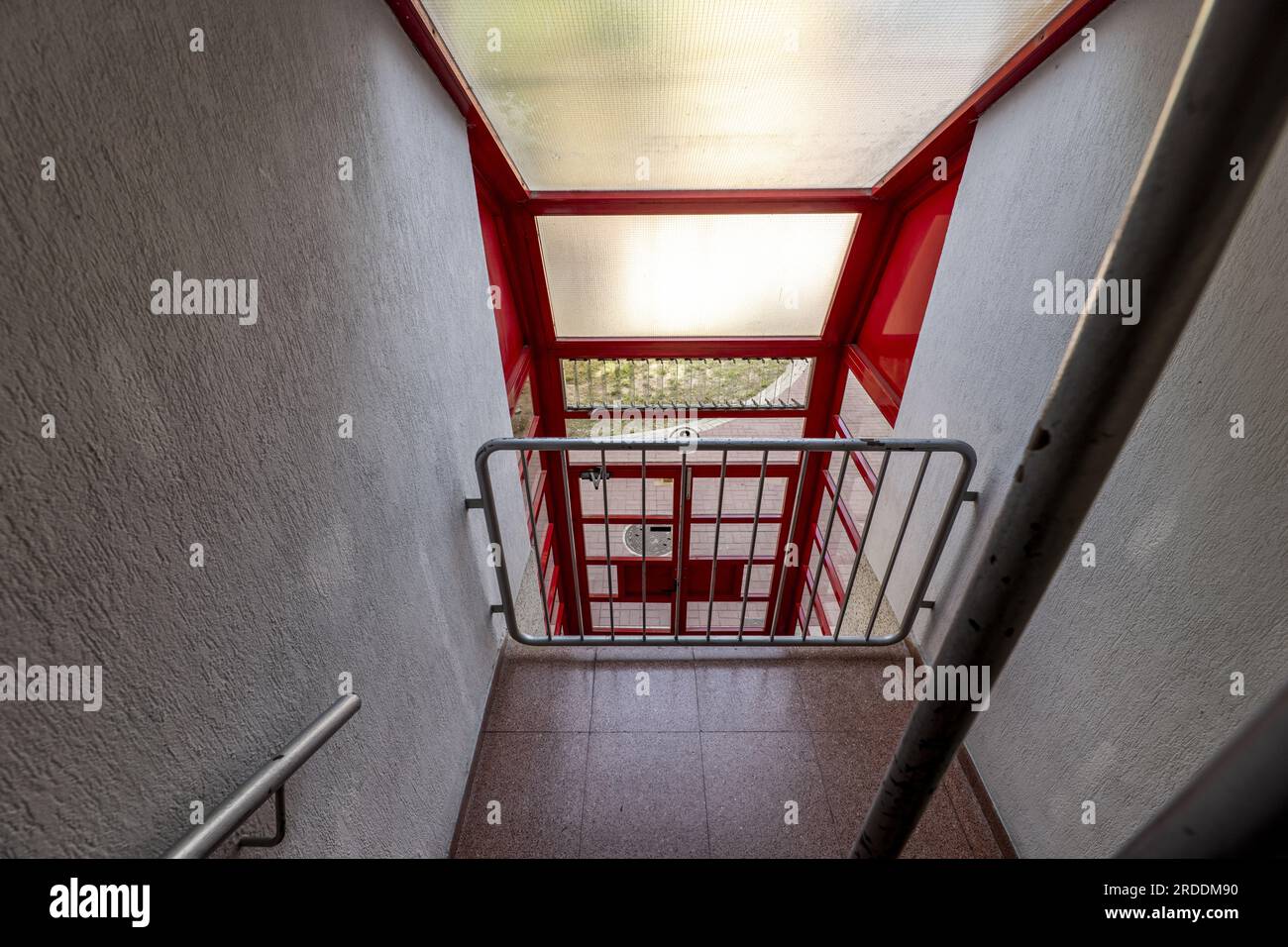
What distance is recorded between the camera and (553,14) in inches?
62.4

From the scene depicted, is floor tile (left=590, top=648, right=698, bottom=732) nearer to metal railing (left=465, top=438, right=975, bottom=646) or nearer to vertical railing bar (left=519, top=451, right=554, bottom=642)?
metal railing (left=465, top=438, right=975, bottom=646)

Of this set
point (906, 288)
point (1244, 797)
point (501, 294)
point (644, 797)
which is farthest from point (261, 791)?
point (906, 288)

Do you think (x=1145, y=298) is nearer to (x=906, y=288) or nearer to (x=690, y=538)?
(x=906, y=288)

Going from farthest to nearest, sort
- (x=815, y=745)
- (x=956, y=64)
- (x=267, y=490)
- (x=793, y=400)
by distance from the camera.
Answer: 1. (x=793, y=400)
2. (x=815, y=745)
3. (x=956, y=64)
4. (x=267, y=490)

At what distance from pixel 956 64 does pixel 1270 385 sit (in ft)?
4.79

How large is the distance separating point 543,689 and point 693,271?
96.9 inches

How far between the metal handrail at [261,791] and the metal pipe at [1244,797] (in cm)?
101

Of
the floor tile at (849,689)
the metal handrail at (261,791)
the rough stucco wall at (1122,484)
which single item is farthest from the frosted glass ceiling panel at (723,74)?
the floor tile at (849,689)

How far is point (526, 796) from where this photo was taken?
72.7 inches

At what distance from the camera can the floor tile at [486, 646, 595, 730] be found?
6.88 feet

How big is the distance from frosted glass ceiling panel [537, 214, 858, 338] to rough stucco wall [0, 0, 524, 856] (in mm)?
1690

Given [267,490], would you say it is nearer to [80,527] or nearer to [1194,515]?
[80,527]
